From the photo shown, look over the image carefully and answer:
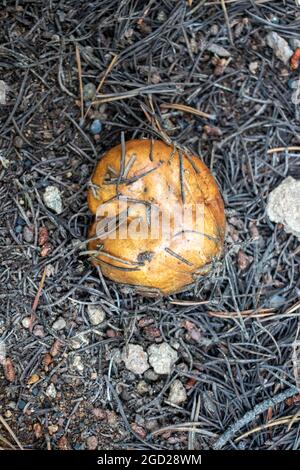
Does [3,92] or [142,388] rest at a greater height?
[3,92]

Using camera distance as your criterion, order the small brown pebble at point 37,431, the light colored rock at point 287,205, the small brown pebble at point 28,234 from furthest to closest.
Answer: the light colored rock at point 287,205 → the small brown pebble at point 28,234 → the small brown pebble at point 37,431

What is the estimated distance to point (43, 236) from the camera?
10.0 ft

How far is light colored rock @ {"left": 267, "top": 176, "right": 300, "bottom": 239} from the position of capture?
10.6 ft

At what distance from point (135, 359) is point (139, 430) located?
1.13 ft

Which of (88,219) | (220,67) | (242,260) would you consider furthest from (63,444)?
(220,67)

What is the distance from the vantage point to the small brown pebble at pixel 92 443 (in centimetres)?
298

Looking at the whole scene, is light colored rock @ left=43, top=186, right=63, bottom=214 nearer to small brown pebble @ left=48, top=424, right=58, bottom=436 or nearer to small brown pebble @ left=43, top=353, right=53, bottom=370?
small brown pebble @ left=43, top=353, right=53, bottom=370

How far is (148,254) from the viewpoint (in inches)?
107

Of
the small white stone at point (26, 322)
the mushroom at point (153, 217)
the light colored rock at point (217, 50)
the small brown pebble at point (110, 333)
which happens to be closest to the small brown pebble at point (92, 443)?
the small brown pebble at point (110, 333)

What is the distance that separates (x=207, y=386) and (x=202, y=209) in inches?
37.3

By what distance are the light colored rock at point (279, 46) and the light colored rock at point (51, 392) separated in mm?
2075

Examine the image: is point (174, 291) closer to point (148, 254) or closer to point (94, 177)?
point (148, 254)

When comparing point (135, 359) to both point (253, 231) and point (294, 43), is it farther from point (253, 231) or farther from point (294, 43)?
point (294, 43)

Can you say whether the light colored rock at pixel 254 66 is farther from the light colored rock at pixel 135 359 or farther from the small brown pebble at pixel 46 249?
the light colored rock at pixel 135 359
